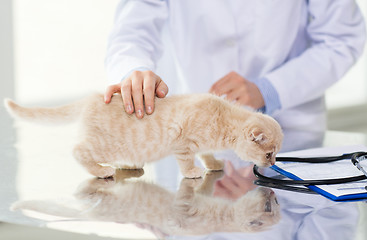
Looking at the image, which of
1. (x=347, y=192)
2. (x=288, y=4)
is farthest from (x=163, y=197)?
(x=288, y=4)

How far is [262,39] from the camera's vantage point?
4.43 feet

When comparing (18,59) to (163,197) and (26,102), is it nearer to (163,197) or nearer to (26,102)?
(26,102)

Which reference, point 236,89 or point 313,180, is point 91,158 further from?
point 236,89

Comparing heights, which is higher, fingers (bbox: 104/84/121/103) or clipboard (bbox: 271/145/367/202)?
fingers (bbox: 104/84/121/103)

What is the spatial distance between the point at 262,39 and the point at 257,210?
0.78 meters

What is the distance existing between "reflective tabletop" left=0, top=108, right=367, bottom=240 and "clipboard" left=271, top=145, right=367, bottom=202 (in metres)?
0.02

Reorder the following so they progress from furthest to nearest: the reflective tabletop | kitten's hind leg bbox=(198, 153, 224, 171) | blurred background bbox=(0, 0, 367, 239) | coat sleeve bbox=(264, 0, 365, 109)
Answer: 1. blurred background bbox=(0, 0, 367, 239)
2. coat sleeve bbox=(264, 0, 365, 109)
3. kitten's hind leg bbox=(198, 153, 224, 171)
4. the reflective tabletop

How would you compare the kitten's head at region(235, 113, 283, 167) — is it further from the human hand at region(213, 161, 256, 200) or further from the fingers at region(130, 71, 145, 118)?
the fingers at region(130, 71, 145, 118)

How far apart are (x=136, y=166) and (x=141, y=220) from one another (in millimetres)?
303

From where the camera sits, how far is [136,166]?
3.06ft

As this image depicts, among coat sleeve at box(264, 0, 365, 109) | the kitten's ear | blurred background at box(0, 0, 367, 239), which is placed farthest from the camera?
blurred background at box(0, 0, 367, 239)

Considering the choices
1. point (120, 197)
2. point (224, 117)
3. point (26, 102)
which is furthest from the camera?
point (26, 102)

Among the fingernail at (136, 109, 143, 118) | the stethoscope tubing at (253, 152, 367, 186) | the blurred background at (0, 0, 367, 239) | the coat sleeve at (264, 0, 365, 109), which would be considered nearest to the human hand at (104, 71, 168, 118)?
the fingernail at (136, 109, 143, 118)

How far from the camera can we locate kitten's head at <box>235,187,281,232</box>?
2.03 ft
